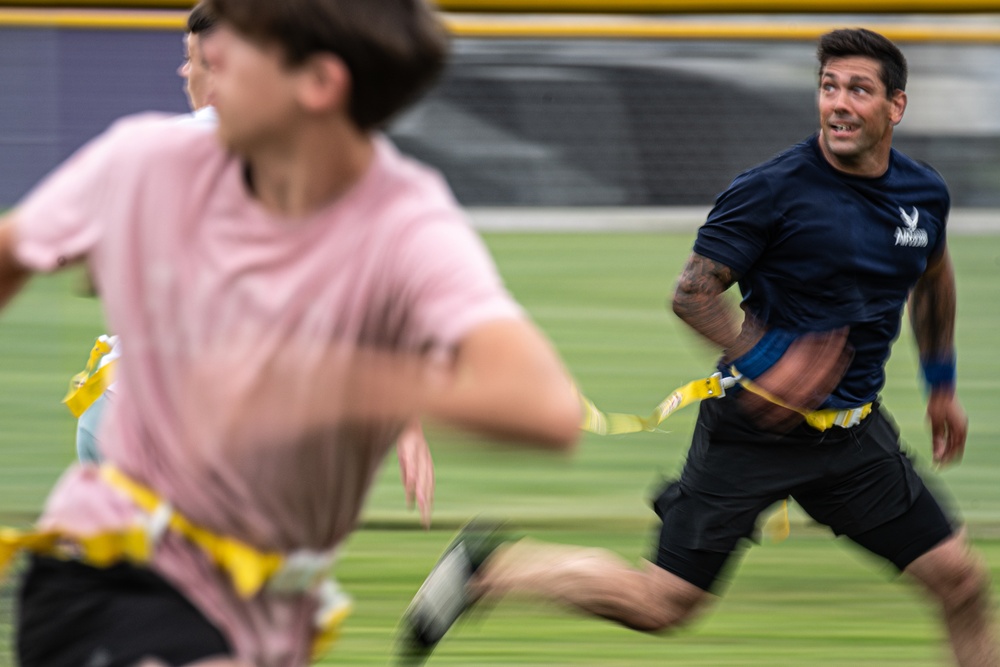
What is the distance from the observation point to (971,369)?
31.8 ft

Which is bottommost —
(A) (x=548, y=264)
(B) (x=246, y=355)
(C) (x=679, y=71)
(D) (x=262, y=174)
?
(A) (x=548, y=264)

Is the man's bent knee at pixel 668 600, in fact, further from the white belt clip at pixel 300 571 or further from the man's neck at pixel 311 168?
the man's neck at pixel 311 168

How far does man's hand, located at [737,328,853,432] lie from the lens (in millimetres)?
4184

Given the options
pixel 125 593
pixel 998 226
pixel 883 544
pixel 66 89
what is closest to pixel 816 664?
pixel 883 544

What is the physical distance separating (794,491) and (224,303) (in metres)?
2.57

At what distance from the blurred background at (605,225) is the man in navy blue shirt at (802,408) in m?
0.62

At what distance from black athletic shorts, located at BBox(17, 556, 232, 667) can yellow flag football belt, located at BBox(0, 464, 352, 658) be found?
0.08 feet

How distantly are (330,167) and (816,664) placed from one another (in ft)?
10.7

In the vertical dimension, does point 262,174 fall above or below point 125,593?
above

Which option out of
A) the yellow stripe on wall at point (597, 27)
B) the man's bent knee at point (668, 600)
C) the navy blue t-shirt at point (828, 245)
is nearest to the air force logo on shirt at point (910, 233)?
the navy blue t-shirt at point (828, 245)

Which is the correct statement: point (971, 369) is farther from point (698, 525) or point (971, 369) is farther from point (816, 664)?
point (698, 525)

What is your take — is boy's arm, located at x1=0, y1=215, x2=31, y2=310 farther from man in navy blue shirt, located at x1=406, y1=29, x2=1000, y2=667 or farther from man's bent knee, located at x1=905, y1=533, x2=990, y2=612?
man's bent knee, located at x1=905, y1=533, x2=990, y2=612

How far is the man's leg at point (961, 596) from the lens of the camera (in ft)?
14.3

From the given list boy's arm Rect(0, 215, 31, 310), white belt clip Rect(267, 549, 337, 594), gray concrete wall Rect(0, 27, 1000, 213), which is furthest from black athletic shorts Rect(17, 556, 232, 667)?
gray concrete wall Rect(0, 27, 1000, 213)
